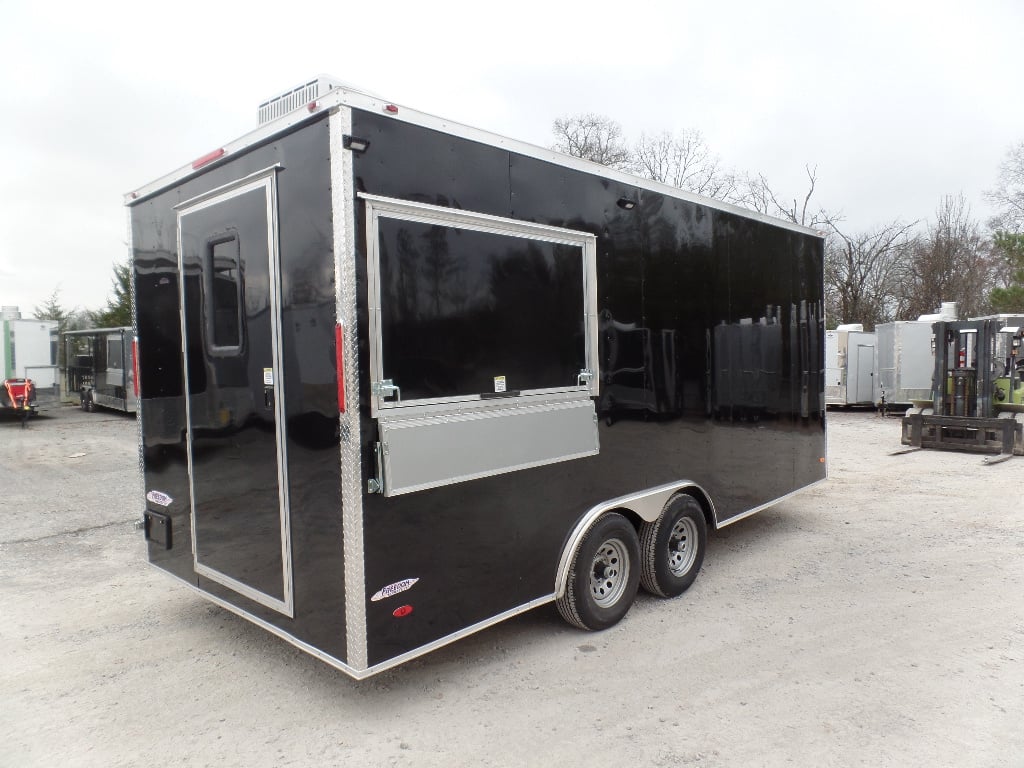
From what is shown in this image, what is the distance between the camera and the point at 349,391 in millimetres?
2893

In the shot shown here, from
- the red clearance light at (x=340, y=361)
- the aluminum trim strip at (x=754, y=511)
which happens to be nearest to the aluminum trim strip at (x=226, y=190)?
the red clearance light at (x=340, y=361)

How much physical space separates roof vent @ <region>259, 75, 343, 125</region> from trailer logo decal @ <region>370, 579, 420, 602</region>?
2110mm

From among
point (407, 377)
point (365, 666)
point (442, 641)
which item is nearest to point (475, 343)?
point (407, 377)

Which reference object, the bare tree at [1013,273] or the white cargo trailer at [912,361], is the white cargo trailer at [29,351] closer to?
the white cargo trailer at [912,361]

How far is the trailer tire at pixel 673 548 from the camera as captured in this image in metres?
4.57

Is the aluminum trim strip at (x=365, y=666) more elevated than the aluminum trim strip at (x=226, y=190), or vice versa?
the aluminum trim strip at (x=226, y=190)

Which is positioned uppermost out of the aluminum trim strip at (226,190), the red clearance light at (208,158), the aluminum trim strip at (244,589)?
the red clearance light at (208,158)

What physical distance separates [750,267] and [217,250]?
383 cm

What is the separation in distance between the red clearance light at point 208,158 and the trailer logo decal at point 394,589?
2262mm

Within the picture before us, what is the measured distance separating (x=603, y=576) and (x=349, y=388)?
2209 mm

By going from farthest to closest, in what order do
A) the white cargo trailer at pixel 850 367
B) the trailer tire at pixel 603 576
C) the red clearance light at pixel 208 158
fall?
the white cargo trailer at pixel 850 367, the trailer tire at pixel 603 576, the red clearance light at pixel 208 158

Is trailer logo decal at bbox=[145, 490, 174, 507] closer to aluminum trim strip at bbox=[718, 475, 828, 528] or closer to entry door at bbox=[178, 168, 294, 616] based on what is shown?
entry door at bbox=[178, 168, 294, 616]

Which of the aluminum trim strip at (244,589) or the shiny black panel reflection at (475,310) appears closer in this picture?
the shiny black panel reflection at (475,310)

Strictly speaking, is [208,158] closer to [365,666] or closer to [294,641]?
[294,641]
